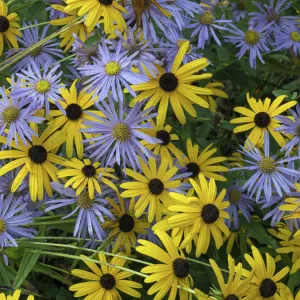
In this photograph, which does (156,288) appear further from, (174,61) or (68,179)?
(174,61)

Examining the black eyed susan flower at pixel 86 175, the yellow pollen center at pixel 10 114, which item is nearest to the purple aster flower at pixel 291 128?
the black eyed susan flower at pixel 86 175

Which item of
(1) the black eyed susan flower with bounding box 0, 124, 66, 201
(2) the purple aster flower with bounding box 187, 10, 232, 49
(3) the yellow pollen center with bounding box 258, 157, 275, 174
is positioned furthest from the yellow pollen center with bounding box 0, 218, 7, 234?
(2) the purple aster flower with bounding box 187, 10, 232, 49

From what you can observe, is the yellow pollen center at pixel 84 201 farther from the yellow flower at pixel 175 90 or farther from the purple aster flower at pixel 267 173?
the purple aster flower at pixel 267 173

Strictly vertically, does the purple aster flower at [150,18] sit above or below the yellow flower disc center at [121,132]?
above

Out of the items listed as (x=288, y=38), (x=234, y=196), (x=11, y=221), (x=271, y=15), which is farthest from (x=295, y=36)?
(x=11, y=221)

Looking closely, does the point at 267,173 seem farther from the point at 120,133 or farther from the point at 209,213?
the point at 120,133

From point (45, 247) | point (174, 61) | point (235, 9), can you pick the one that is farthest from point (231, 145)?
point (45, 247)
